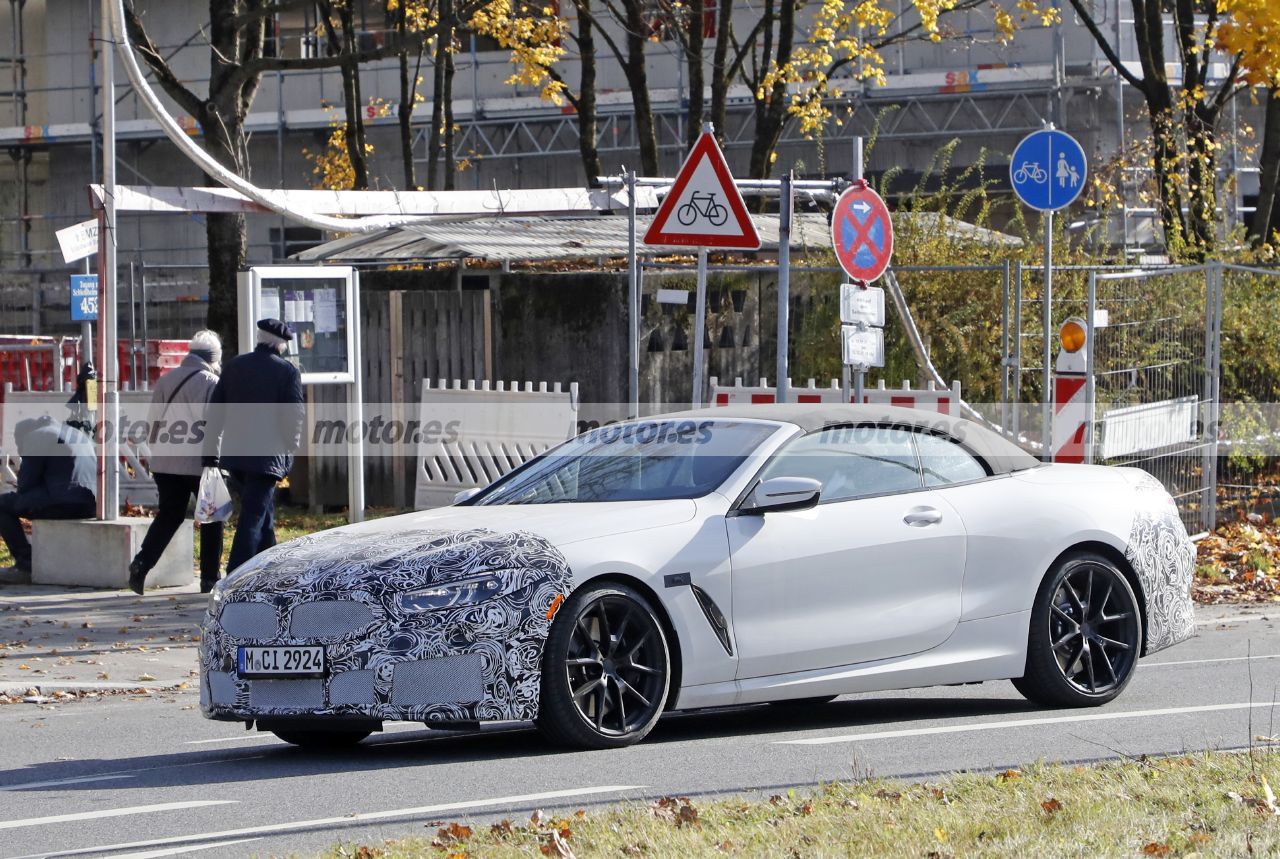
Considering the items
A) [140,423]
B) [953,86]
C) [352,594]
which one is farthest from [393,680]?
[953,86]

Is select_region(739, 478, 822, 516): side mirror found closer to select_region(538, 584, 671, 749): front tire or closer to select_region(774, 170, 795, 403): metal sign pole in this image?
select_region(538, 584, 671, 749): front tire

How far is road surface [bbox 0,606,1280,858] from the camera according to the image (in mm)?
6469

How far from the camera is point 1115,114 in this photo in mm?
36938

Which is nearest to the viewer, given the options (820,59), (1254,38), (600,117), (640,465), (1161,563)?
(640,465)

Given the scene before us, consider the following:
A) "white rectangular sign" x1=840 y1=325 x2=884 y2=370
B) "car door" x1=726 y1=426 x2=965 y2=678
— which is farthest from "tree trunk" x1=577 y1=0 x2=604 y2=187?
"car door" x1=726 y1=426 x2=965 y2=678

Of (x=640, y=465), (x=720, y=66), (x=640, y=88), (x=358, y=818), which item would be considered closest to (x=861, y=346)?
(x=640, y=465)

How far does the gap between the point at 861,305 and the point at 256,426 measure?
14.1ft

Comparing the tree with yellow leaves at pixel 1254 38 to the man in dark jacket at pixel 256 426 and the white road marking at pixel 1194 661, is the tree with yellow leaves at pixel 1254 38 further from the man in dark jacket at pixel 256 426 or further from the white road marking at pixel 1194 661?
the man in dark jacket at pixel 256 426

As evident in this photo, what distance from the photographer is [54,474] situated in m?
14.7

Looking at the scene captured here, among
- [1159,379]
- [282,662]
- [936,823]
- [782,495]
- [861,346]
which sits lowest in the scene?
[936,823]

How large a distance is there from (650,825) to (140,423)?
574 inches

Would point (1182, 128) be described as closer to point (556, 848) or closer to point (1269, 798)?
point (1269, 798)

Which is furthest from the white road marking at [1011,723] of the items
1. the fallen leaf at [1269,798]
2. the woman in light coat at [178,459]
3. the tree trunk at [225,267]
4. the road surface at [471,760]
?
the tree trunk at [225,267]

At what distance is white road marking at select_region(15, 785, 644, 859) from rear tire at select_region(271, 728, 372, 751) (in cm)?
169
